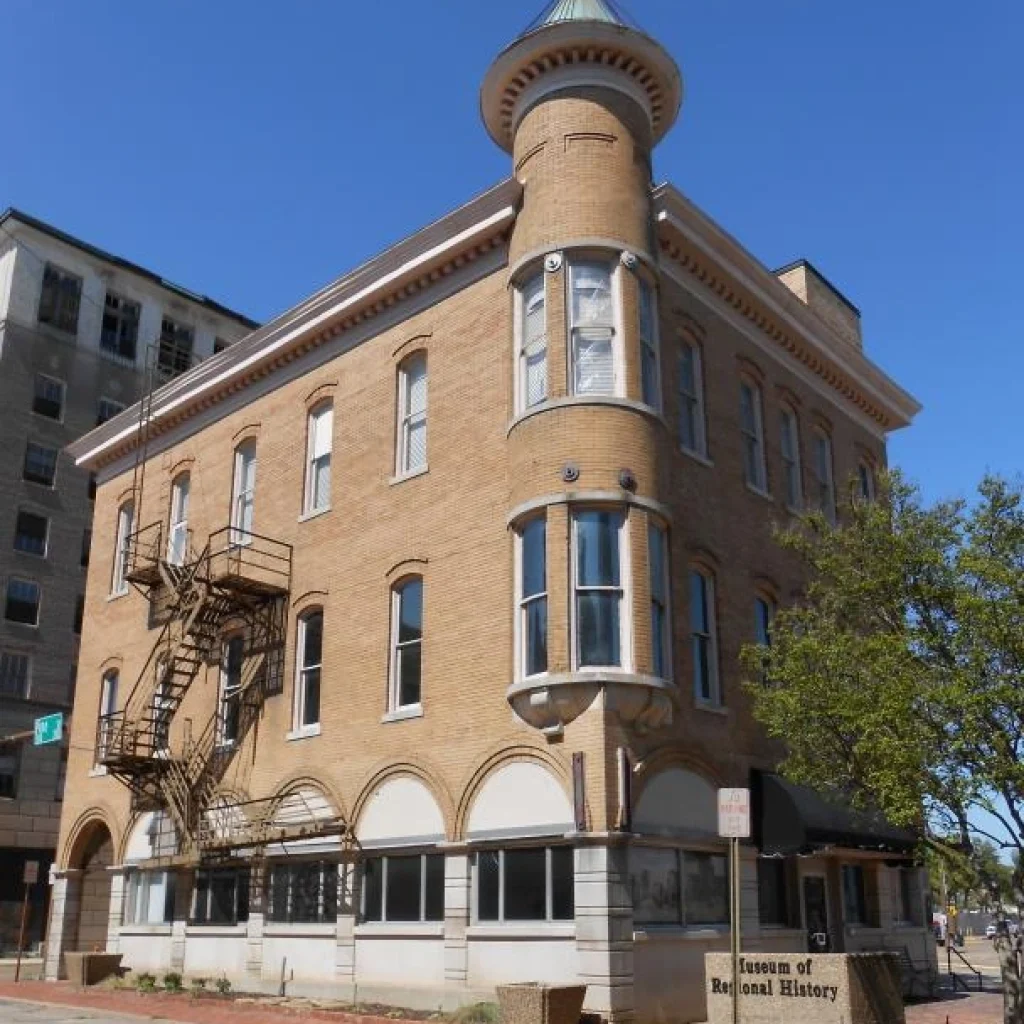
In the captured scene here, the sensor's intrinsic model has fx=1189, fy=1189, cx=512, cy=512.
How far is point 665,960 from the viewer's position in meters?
18.2

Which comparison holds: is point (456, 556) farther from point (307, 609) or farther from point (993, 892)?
point (993, 892)

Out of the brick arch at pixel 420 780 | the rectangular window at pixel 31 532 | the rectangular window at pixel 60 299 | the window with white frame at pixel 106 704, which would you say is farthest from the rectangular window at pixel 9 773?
the brick arch at pixel 420 780

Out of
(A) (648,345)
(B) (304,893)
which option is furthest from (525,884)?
(A) (648,345)

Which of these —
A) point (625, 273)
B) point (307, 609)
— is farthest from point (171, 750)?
point (625, 273)

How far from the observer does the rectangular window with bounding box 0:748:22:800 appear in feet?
150

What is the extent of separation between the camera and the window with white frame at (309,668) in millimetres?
24266

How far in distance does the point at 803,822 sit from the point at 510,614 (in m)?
6.21

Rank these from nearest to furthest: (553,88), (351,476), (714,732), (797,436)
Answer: (714,732) < (553,88) < (351,476) < (797,436)

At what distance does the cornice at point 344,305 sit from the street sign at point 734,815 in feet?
41.9

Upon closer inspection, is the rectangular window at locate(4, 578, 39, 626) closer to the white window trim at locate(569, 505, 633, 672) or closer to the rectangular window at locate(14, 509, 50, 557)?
the rectangular window at locate(14, 509, 50, 557)

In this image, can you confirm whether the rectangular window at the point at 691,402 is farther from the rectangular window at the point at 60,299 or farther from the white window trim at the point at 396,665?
the rectangular window at the point at 60,299

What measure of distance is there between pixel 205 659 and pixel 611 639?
39.2 ft

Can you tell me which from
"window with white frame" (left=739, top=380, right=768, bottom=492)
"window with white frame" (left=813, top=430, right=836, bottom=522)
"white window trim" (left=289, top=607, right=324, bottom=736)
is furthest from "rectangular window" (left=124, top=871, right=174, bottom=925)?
"window with white frame" (left=813, top=430, right=836, bottom=522)

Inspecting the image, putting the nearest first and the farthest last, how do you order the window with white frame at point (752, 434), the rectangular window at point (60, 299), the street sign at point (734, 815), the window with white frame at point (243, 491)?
the street sign at point (734, 815) < the window with white frame at point (752, 434) < the window with white frame at point (243, 491) < the rectangular window at point (60, 299)
